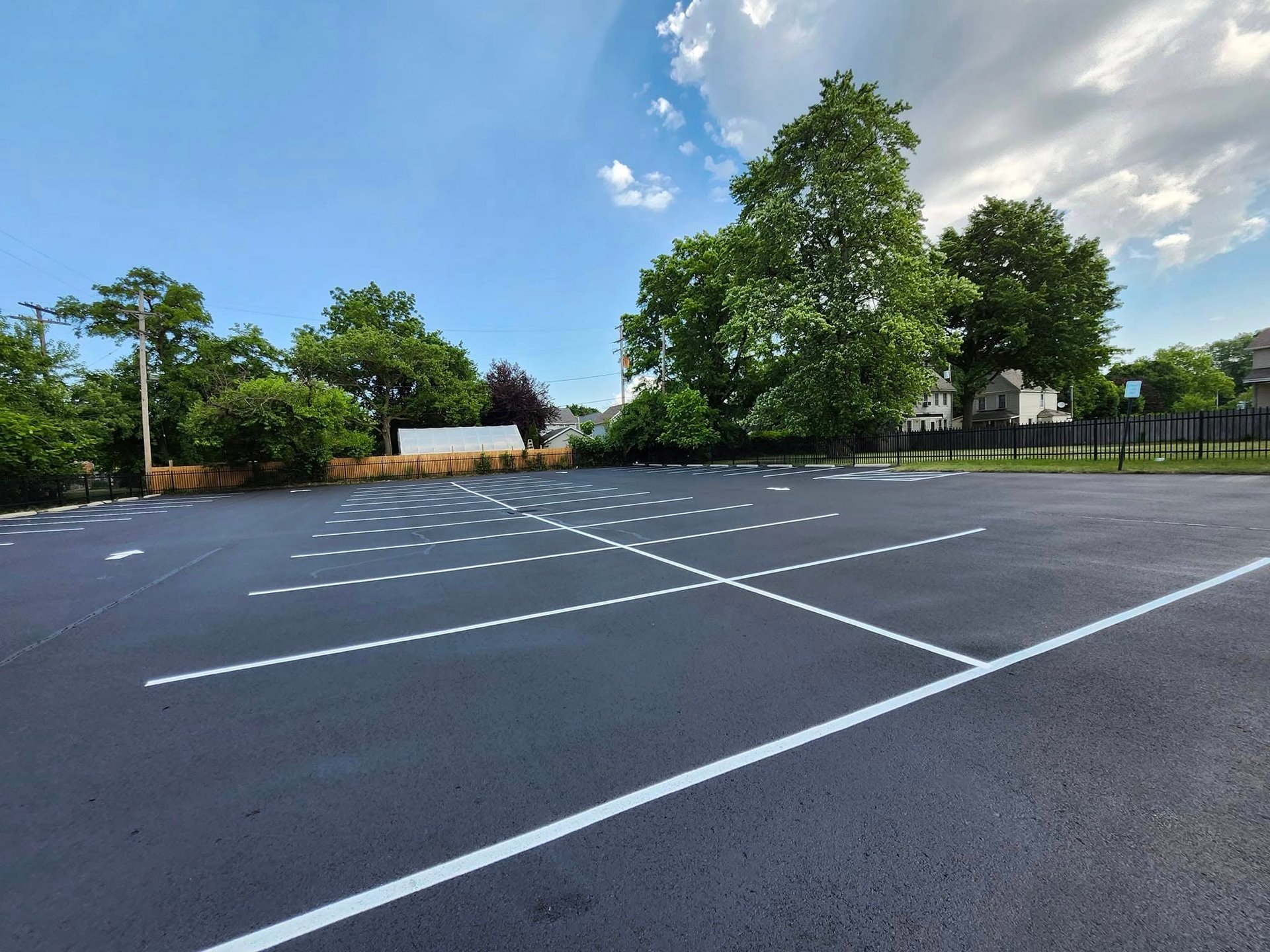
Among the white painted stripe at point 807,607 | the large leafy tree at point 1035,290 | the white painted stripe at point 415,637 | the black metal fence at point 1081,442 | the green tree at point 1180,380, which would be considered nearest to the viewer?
the white painted stripe at point 807,607

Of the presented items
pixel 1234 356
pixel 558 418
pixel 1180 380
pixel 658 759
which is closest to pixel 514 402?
pixel 558 418

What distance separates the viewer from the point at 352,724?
3080 mm

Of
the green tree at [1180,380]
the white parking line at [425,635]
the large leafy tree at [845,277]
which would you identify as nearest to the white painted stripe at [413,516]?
the white parking line at [425,635]

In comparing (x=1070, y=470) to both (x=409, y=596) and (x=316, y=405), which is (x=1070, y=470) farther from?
(x=316, y=405)

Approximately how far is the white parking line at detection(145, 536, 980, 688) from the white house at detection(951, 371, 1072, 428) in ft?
191

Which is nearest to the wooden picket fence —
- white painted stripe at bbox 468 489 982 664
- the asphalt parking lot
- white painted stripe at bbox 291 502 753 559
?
white painted stripe at bbox 291 502 753 559

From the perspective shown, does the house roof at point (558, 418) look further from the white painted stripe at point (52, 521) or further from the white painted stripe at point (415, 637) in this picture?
the white painted stripe at point (415, 637)

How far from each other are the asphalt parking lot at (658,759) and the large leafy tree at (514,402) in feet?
135

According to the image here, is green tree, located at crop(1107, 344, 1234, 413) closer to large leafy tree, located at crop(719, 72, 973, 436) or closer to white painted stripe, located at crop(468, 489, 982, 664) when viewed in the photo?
large leafy tree, located at crop(719, 72, 973, 436)

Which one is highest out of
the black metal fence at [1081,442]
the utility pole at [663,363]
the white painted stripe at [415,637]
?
the utility pole at [663,363]

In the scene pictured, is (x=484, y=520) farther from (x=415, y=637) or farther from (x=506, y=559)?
(x=415, y=637)

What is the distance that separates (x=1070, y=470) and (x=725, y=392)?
927 inches

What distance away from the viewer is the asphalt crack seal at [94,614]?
14.4 ft

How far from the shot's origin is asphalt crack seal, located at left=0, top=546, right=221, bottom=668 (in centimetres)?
440
